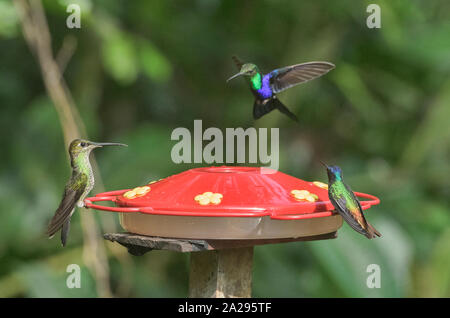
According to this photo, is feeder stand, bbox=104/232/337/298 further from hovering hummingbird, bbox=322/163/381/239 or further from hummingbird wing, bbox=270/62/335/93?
hummingbird wing, bbox=270/62/335/93

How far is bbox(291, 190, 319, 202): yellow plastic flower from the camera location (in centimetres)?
170

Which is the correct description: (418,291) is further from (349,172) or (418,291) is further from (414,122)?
(414,122)

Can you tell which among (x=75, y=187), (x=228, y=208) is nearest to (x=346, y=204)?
(x=228, y=208)

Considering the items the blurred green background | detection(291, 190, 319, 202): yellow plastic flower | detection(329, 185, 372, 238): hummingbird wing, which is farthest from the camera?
the blurred green background

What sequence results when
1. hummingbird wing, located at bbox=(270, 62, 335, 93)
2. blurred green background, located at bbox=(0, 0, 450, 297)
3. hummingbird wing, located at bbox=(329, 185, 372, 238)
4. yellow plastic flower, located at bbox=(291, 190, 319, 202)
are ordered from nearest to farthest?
hummingbird wing, located at bbox=(329, 185, 372, 238) → yellow plastic flower, located at bbox=(291, 190, 319, 202) → hummingbird wing, located at bbox=(270, 62, 335, 93) → blurred green background, located at bbox=(0, 0, 450, 297)

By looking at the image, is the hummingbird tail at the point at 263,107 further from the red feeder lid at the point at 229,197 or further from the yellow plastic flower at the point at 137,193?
the yellow plastic flower at the point at 137,193

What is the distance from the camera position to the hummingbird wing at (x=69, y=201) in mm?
1722

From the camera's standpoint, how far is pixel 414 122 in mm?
5438

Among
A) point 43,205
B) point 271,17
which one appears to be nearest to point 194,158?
point 43,205

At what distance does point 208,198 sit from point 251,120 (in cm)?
331

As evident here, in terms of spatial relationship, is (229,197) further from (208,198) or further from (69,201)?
(69,201)

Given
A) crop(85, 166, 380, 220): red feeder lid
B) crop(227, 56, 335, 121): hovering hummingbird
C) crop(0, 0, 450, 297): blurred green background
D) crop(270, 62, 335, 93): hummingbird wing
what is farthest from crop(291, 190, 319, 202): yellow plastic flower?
crop(0, 0, 450, 297): blurred green background

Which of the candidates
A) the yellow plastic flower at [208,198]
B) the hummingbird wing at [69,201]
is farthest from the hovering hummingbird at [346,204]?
the hummingbird wing at [69,201]

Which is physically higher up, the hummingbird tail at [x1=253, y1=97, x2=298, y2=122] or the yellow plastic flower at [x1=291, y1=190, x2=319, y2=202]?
the hummingbird tail at [x1=253, y1=97, x2=298, y2=122]
